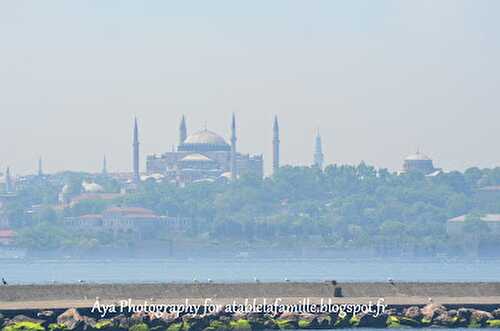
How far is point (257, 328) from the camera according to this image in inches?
2429

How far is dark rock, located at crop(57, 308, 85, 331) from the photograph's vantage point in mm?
59938

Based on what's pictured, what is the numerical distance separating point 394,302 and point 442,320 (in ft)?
9.09

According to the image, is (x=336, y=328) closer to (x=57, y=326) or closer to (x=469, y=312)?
(x=469, y=312)

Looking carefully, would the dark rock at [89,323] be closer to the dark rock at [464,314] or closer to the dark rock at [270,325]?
the dark rock at [270,325]

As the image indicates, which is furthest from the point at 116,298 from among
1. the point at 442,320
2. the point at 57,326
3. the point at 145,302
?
the point at 442,320

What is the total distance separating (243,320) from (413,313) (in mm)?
5545

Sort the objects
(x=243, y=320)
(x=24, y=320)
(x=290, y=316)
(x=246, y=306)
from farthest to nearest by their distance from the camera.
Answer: (x=246, y=306), (x=290, y=316), (x=243, y=320), (x=24, y=320)

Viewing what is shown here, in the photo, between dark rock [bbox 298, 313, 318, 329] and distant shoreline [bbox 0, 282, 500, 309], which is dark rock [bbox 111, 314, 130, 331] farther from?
dark rock [bbox 298, 313, 318, 329]

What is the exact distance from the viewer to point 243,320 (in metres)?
62.2

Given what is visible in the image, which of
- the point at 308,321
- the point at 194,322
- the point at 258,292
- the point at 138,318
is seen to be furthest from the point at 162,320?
the point at 258,292

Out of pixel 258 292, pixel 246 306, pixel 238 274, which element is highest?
pixel 258 292

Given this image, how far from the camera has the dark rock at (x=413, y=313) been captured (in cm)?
6359

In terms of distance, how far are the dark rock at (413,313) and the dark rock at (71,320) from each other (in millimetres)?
10347

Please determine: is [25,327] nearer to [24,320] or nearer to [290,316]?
[24,320]
